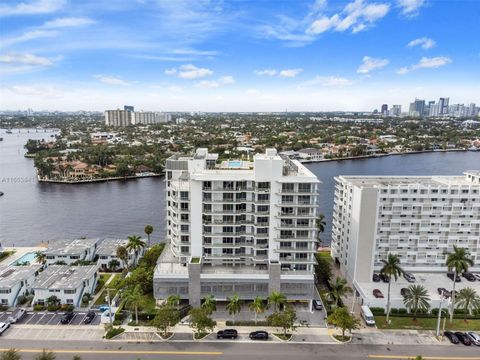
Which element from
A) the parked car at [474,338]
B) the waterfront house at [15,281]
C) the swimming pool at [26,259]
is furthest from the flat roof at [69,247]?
the parked car at [474,338]

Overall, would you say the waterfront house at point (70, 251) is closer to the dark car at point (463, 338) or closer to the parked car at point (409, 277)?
the parked car at point (409, 277)

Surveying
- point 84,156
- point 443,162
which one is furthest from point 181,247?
point 443,162

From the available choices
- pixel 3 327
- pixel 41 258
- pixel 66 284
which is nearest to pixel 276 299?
pixel 66 284

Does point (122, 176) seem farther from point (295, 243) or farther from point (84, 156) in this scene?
point (295, 243)

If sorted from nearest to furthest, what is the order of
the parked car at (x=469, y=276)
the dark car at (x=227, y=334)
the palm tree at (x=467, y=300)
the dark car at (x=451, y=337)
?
the dark car at (x=451, y=337), the dark car at (x=227, y=334), the palm tree at (x=467, y=300), the parked car at (x=469, y=276)

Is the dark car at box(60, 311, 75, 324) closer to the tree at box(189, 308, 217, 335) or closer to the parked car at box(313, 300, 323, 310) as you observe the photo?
the tree at box(189, 308, 217, 335)

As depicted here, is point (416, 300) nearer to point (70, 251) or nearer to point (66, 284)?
point (66, 284)

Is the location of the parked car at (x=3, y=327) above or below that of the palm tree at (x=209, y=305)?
below
